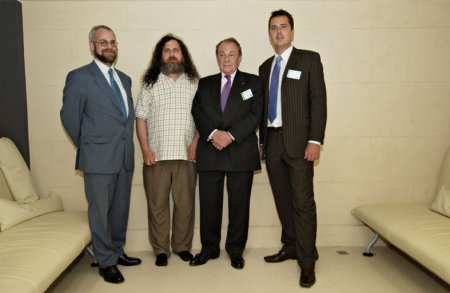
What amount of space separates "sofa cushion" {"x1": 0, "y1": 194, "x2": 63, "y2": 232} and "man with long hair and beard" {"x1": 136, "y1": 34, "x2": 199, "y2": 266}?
2.74 ft

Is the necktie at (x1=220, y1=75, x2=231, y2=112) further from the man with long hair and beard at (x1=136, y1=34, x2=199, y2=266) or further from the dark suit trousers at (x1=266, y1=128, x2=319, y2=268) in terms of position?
the dark suit trousers at (x1=266, y1=128, x2=319, y2=268)

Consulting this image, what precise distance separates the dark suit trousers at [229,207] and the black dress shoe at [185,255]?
6.2 inches

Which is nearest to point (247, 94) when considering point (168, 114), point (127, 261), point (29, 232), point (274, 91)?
point (274, 91)

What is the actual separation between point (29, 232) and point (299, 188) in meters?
1.90

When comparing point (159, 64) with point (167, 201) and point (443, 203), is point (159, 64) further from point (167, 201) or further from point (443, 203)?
point (443, 203)

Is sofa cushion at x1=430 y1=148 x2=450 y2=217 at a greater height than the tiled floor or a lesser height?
greater

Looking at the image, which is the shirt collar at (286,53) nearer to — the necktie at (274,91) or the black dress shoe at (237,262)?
the necktie at (274,91)

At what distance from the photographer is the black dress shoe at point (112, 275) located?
292 centimetres

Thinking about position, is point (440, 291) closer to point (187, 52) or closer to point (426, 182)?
point (426, 182)

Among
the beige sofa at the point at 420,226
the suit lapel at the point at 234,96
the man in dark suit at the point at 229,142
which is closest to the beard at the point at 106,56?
the man in dark suit at the point at 229,142

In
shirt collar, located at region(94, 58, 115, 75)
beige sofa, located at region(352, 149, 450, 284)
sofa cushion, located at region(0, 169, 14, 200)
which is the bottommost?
beige sofa, located at region(352, 149, 450, 284)

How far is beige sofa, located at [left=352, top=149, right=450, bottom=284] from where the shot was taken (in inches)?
94.4

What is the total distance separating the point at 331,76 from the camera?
3.68 metres

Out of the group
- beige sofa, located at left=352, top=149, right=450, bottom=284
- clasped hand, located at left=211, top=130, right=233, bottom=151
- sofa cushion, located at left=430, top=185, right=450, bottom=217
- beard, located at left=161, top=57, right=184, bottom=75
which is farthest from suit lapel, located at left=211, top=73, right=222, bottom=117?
sofa cushion, located at left=430, top=185, right=450, bottom=217
